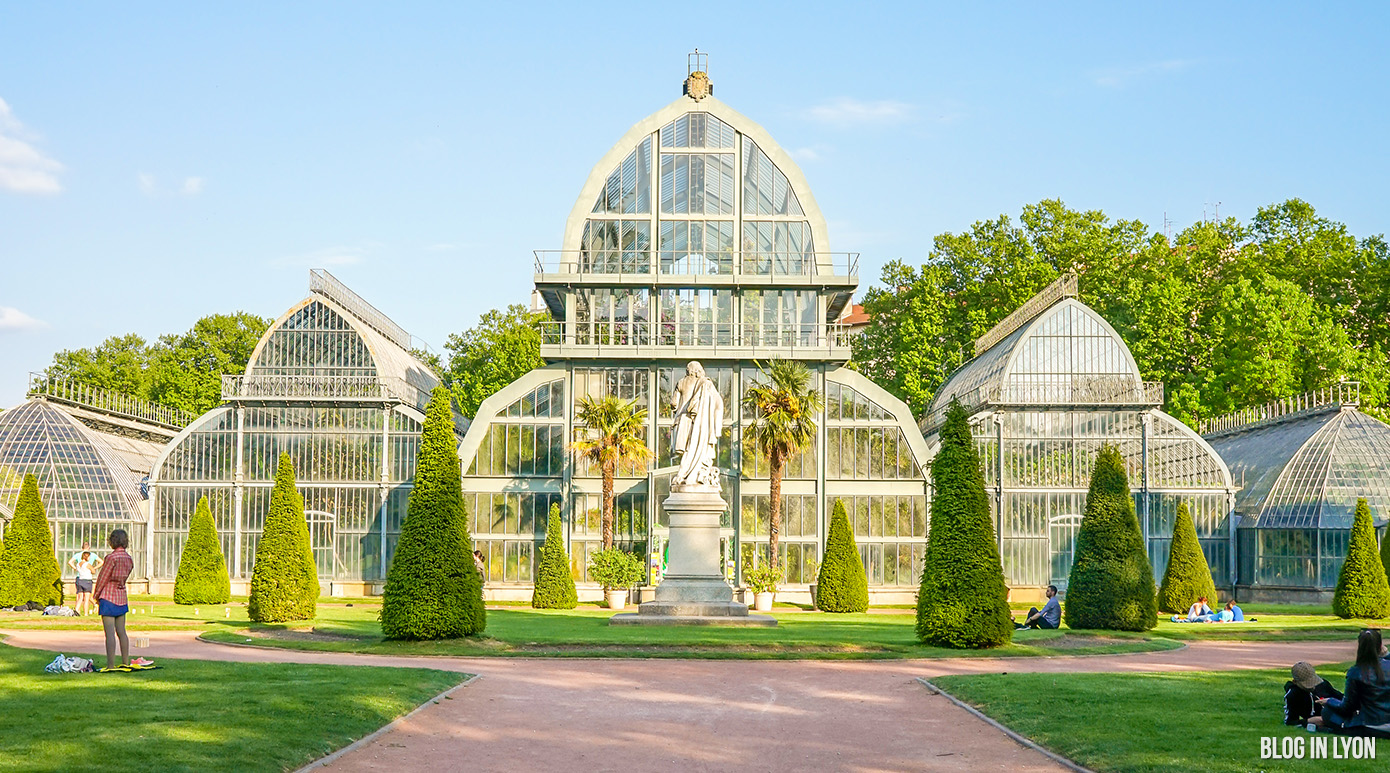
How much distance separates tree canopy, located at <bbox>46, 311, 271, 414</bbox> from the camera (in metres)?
79.9

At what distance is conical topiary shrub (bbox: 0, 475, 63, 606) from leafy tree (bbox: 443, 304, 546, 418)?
111ft

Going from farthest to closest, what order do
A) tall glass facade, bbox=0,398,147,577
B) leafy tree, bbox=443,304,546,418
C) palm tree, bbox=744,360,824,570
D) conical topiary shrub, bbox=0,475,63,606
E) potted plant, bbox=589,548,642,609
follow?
leafy tree, bbox=443,304,546,418
tall glass facade, bbox=0,398,147,577
palm tree, bbox=744,360,824,570
potted plant, bbox=589,548,642,609
conical topiary shrub, bbox=0,475,63,606

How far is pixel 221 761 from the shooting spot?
40.1ft

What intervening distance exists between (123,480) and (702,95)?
28.4 m

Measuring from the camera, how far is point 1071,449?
2050 inches

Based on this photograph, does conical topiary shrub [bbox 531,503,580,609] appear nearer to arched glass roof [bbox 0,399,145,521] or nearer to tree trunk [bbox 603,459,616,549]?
tree trunk [bbox 603,459,616,549]

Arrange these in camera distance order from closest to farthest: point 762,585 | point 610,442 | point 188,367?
1. point 762,585
2. point 610,442
3. point 188,367

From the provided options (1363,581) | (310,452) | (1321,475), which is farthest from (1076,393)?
(310,452)

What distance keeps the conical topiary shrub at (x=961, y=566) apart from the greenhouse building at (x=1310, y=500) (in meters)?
30.2

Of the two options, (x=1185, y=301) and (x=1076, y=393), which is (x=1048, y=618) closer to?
(x=1076, y=393)

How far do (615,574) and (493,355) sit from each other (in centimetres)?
3043

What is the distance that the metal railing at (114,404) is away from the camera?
59.4 m

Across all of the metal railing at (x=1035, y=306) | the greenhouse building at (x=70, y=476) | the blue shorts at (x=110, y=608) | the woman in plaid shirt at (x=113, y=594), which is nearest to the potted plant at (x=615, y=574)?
the greenhouse building at (x=70, y=476)

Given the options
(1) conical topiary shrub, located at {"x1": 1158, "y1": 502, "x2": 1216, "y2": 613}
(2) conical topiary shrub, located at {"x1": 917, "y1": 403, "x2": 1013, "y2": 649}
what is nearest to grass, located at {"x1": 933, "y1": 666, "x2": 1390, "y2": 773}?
(2) conical topiary shrub, located at {"x1": 917, "y1": 403, "x2": 1013, "y2": 649}
